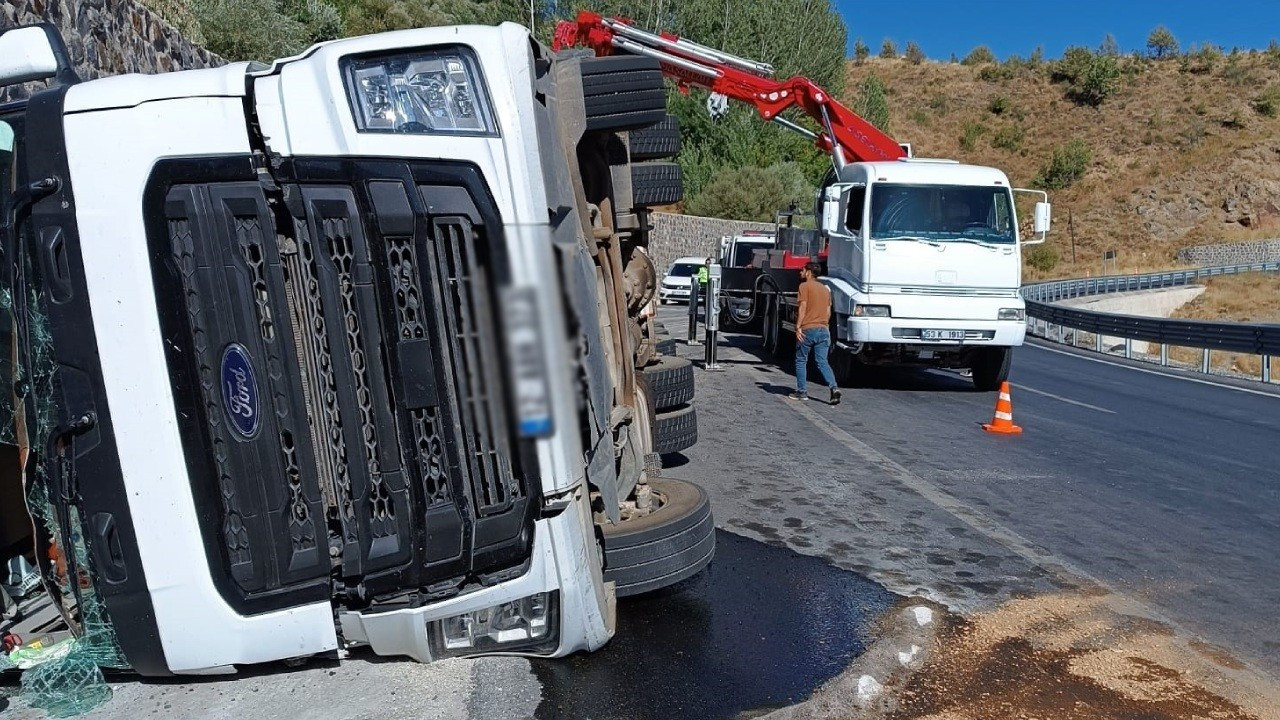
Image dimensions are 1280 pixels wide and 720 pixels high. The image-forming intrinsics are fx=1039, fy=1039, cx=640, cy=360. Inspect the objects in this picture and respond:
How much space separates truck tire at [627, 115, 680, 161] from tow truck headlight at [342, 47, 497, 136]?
348cm

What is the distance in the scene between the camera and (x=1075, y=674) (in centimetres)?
413

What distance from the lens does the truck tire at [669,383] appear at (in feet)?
22.4

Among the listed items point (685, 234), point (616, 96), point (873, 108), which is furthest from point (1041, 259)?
point (616, 96)

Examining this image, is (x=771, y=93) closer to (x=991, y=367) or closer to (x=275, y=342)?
(x=991, y=367)

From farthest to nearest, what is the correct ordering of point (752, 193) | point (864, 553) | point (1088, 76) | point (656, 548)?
point (1088, 76) < point (752, 193) < point (864, 553) < point (656, 548)

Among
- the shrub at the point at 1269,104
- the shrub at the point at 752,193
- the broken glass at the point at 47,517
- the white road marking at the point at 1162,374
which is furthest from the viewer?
the shrub at the point at 1269,104

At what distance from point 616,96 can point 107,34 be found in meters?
5.78

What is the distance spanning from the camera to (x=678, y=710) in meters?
3.74

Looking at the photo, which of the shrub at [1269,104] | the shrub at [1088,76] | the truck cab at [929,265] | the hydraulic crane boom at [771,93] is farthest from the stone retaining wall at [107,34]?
the shrub at [1088,76]

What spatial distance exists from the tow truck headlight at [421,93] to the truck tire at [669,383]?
3418mm

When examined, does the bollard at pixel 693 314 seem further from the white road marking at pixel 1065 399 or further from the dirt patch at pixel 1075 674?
the dirt patch at pixel 1075 674

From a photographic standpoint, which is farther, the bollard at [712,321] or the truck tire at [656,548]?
the bollard at [712,321]

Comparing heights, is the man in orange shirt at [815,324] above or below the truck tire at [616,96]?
below

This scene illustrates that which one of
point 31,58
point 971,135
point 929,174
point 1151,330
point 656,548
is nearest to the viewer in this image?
point 31,58
